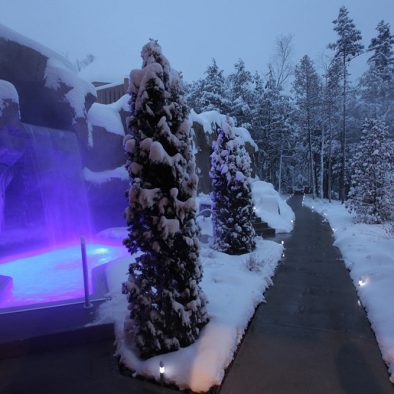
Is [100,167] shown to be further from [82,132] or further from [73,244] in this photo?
[73,244]

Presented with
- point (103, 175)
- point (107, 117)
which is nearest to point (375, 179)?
point (103, 175)

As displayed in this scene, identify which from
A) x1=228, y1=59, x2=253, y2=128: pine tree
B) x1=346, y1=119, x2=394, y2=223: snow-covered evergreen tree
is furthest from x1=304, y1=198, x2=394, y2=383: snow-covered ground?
x1=228, y1=59, x2=253, y2=128: pine tree

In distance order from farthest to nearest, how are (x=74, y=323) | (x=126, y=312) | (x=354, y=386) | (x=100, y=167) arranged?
(x=100, y=167) → (x=126, y=312) → (x=74, y=323) → (x=354, y=386)

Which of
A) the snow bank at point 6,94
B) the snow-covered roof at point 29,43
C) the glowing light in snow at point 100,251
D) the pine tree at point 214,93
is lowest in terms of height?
the glowing light in snow at point 100,251

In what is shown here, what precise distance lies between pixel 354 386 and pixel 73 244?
1110cm

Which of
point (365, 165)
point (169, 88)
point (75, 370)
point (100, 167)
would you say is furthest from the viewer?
point (365, 165)

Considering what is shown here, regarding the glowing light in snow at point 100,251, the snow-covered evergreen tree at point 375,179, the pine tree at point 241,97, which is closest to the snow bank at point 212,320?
the glowing light in snow at point 100,251

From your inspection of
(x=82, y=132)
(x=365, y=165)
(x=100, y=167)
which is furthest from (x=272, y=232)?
(x=82, y=132)

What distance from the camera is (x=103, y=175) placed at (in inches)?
541

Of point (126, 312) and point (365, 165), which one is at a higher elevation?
point (365, 165)

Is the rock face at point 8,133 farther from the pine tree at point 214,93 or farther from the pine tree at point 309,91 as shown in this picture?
the pine tree at point 309,91

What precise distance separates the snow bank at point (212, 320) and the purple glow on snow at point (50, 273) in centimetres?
110

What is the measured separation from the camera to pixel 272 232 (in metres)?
14.1

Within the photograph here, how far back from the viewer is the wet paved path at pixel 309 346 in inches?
161
